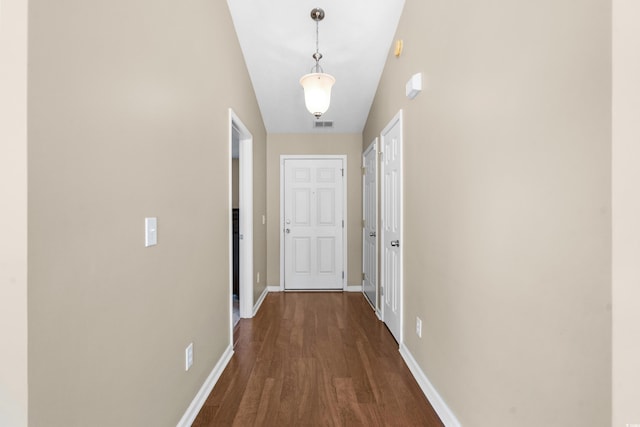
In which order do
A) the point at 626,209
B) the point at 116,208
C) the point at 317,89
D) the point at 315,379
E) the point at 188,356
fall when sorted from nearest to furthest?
the point at 626,209 < the point at 116,208 < the point at 188,356 < the point at 315,379 < the point at 317,89

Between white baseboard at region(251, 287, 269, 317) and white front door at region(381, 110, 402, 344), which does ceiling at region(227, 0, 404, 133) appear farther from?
white baseboard at region(251, 287, 269, 317)

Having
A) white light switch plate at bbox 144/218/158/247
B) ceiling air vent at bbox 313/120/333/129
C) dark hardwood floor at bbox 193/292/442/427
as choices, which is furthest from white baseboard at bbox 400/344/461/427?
ceiling air vent at bbox 313/120/333/129

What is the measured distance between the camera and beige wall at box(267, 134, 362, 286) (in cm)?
447

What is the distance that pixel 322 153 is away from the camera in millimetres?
4496

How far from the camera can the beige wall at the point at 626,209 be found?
0.57 metres

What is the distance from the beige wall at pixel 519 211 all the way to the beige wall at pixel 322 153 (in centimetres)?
254

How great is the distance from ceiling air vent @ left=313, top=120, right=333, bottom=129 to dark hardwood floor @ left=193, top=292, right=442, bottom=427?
2549mm

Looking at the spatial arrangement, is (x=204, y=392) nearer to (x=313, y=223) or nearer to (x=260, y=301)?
(x=260, y=301)

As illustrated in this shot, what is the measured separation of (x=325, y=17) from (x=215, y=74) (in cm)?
113

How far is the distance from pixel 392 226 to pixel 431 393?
1.36m

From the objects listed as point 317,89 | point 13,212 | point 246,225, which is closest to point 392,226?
point 317,89

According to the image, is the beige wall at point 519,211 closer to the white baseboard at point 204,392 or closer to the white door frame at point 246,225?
the white baseboard at point 204,392

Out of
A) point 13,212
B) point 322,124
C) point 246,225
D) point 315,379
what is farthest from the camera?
point 322,124

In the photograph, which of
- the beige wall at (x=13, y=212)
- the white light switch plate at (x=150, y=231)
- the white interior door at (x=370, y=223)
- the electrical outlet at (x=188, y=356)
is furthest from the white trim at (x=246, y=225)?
the beige wall at (x=13, y=212)
